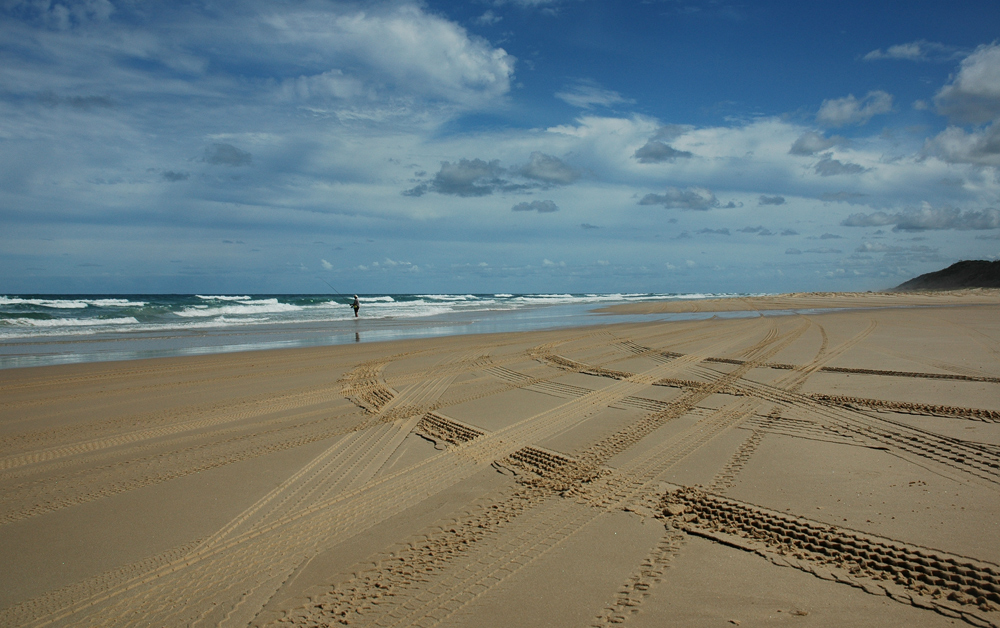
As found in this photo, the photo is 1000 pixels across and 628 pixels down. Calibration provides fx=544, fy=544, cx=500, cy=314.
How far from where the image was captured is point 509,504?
4.14m

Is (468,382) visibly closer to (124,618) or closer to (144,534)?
(144,534)

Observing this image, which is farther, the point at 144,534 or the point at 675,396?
Result: the point at 675,396

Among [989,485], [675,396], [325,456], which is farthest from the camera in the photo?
[675,396]

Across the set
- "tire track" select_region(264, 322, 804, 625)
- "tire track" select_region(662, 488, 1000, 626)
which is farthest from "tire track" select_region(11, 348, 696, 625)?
"tire track" select_region(662, 488, 1000, 626)

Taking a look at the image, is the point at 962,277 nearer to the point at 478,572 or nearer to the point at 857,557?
the point at 857,557

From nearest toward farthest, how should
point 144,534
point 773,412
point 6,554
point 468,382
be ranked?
point 6,554 → point 144,534 → point 773,412 → point 468,382

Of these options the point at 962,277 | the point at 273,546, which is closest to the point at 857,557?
the point at 273,546

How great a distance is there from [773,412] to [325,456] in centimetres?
537

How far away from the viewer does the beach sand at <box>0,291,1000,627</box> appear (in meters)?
2.89

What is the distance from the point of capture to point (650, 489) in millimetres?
4348

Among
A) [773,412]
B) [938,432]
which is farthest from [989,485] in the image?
[773,412]

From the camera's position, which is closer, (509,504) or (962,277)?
(509,504)

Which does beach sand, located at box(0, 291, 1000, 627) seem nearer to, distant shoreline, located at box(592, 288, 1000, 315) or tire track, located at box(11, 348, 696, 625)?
tire track, located at box(11, 348, 696, 625)

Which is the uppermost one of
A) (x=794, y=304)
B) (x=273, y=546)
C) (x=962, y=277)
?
(x=962, y=277)
